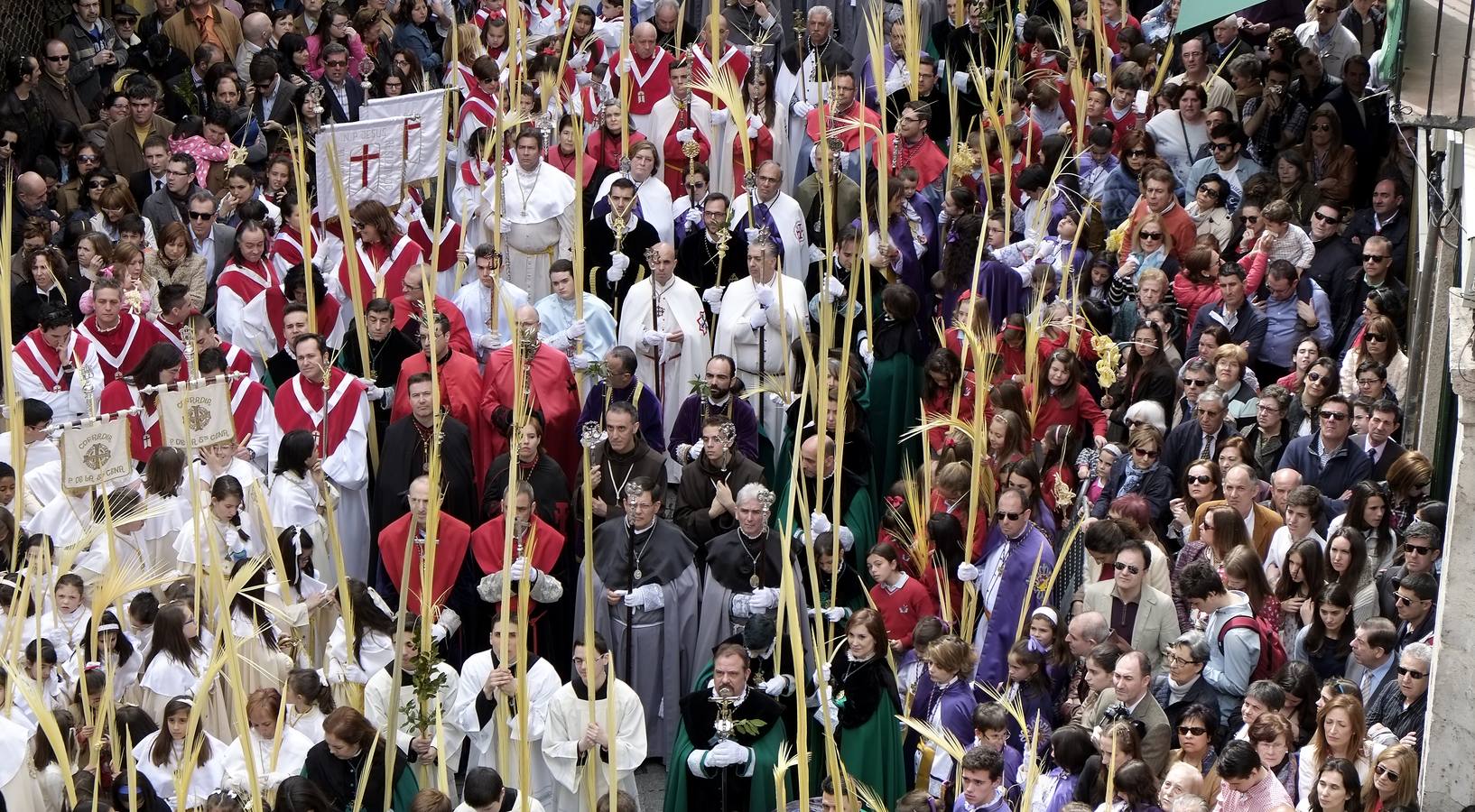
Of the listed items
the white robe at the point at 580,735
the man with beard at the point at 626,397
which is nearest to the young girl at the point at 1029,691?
the white robe at the point at 580,735

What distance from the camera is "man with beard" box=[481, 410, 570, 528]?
12.2 meters

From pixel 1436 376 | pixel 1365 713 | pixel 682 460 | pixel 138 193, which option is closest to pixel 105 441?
pixel 682 460

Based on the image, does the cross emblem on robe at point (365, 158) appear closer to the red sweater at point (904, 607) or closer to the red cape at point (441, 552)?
the red cape at point (441, 552)

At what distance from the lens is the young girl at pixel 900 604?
11.4 meters

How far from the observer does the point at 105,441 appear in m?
10.8

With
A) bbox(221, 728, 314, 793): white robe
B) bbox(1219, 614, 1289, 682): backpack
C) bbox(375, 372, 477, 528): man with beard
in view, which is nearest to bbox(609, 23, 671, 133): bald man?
bbox(375, 372, 477, 528): man with beard

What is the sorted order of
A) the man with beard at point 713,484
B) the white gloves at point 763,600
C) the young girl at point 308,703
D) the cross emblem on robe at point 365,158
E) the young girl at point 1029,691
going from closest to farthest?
1. the young girl at point 1029,691
2. the young girl at point 308,703
3. the white gloves at point 763,600
4. the man with beard at point 713,484
5. the cross emblem on robe at point 365,158

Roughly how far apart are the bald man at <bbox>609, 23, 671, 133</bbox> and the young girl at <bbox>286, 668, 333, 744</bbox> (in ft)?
20.2

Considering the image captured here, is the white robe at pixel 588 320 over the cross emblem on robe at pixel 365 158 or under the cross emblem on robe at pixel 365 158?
under

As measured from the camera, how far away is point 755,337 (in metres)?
13.7

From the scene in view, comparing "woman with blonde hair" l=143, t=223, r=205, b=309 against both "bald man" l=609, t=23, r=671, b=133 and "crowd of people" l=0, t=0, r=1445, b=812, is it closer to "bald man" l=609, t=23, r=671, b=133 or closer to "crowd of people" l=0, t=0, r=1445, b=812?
"crowd of people" l=0, t=0, r=1445, b=812

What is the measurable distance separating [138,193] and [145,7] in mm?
2855

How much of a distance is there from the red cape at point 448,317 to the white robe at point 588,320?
42 cm

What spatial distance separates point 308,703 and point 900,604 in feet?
9.00
